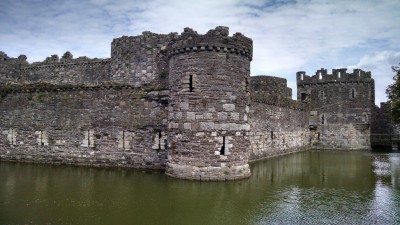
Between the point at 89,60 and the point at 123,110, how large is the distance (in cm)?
1096

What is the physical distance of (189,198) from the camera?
11852 mm

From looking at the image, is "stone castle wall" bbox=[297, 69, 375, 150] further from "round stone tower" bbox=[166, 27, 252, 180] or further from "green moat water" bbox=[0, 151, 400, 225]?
"round stone tower" bbox=[166, 27, 252, 180]

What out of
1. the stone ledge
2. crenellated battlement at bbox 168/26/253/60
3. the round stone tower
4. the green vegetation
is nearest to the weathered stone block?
the round stone tower

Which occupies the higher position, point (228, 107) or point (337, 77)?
point (337, 77)

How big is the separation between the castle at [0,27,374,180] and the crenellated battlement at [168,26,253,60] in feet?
0.14

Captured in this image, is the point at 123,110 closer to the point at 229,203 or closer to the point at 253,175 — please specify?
the point at 253,175

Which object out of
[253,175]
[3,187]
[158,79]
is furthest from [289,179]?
[3,187]

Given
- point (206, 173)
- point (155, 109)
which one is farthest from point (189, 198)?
point (155, 109)

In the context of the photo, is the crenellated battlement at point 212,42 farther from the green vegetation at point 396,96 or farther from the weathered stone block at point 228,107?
the green vegetation at point 396,96

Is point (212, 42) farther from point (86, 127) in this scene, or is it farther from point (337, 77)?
point (337, 77)

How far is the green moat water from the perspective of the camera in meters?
9.70

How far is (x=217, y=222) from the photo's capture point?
939cm

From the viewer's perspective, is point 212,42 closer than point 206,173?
No

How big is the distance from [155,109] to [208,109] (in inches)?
164
